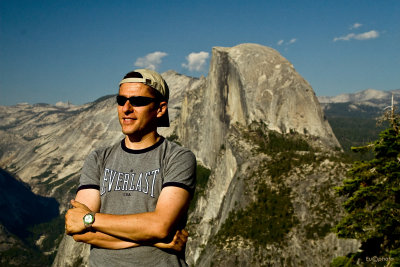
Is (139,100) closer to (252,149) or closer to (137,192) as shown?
(137,192)

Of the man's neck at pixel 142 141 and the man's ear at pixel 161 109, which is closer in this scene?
the man's neck at pixel 142 141

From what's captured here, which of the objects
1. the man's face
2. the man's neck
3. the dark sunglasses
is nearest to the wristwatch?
the man's neck

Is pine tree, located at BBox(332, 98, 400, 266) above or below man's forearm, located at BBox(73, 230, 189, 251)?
below

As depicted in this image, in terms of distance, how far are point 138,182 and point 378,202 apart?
15248mm

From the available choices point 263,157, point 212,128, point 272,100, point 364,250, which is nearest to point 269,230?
point 263,157

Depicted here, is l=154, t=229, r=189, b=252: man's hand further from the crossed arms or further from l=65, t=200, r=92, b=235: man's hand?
l=65, t=200, r=92, b=235: man's hand

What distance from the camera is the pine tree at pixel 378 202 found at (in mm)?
14812

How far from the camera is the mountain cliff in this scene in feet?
150

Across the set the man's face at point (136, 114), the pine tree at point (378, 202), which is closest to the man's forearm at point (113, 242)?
the man's face at point (136, 114)

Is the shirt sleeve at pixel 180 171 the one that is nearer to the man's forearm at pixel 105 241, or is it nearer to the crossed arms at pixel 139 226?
the crossed arms at pixel 139 226

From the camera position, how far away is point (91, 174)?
17.2 ft

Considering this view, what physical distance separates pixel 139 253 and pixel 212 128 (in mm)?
119176

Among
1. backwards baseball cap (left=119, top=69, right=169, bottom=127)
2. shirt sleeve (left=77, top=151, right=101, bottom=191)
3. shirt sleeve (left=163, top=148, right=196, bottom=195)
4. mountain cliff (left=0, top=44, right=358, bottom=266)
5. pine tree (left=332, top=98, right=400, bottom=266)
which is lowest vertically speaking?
mountain cliff (left=0, top=44, right=358, bottom=266)

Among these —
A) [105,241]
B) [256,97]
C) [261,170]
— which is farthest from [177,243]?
[256,97]
